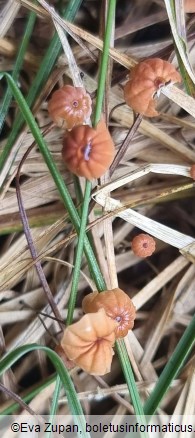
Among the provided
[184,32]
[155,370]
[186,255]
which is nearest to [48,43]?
[184,32]

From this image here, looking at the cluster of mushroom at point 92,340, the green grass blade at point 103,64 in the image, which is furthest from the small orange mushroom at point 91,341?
the green grass blade at point 103,64

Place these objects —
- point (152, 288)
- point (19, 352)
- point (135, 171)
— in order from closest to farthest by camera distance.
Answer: point (19, 352)
point (135, 171)
point (152, 288)

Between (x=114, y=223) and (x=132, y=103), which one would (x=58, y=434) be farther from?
(x=132, y=103)

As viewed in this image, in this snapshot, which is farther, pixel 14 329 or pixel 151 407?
pixel 14 329

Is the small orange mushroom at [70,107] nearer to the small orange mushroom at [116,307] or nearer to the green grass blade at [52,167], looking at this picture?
the green grass blade at [52,167]

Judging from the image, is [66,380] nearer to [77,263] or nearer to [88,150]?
[77,263]

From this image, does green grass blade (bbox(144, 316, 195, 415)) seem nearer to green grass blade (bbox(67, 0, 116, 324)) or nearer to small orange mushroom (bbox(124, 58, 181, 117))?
green grass blade (bbox(67, 0, 116, 324))

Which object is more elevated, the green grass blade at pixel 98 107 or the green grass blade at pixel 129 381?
the green grass blade at pixel 98 107
